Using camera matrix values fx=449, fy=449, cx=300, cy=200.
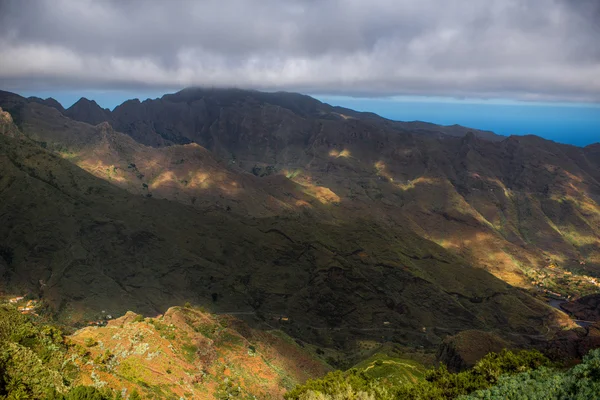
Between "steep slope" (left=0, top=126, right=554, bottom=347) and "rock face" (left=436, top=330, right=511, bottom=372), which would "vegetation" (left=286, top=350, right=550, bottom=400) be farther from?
"steep slope" (left=0, top=126, right=554, bottom=347)

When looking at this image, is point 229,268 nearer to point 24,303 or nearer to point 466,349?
point 24,303

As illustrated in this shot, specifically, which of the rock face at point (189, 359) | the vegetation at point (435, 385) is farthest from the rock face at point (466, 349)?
the vegetation at point (435, 385)

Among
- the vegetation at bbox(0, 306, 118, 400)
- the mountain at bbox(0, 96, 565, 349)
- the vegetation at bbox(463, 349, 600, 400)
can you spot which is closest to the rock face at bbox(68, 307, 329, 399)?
the vegetation at bbox(0, 306, 118, 400)

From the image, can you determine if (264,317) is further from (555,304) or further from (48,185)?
(555,304)

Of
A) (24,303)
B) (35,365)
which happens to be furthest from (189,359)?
(24,303)

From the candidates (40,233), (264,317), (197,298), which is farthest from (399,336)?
(40,233)
